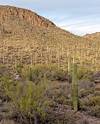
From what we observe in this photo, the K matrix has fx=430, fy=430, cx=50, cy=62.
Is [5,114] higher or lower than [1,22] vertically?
lower

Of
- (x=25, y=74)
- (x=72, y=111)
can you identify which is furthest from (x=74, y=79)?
(x=25, y=74)

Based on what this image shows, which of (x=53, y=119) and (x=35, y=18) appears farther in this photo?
(x=35, y=18)

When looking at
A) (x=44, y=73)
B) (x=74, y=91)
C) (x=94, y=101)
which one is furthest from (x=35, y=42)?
(x=74, y=91)

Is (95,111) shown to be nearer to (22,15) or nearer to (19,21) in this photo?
(19,21)

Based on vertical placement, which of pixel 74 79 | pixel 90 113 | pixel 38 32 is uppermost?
pixel 38 32

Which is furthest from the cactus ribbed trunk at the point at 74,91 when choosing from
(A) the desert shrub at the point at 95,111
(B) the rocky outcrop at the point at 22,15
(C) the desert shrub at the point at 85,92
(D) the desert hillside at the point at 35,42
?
(B) the rocky outcrop at the point at 22,15

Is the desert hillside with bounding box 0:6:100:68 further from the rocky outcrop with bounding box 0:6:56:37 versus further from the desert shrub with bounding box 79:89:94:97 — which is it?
the desert shrub with bounding box 79:89:94:97

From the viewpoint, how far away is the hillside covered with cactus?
15523 millimetres

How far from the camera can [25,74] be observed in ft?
96.1

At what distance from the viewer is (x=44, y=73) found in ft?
101

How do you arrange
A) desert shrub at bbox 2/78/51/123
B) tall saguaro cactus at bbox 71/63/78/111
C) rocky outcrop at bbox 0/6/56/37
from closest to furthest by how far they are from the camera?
desert shrub at bbox 2/78/51/123
tall saguaro cactus at bbox 71/63/78/111
rocky outcrop at bbox 0/6/56/37

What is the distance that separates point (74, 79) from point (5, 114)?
3.45 m

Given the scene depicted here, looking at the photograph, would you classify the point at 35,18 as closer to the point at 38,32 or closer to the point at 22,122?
the point at 38,32

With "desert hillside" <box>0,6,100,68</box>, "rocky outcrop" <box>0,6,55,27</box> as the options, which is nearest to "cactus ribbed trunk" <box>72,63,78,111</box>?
"desert hillside" <box>0,6,100,68</box>
